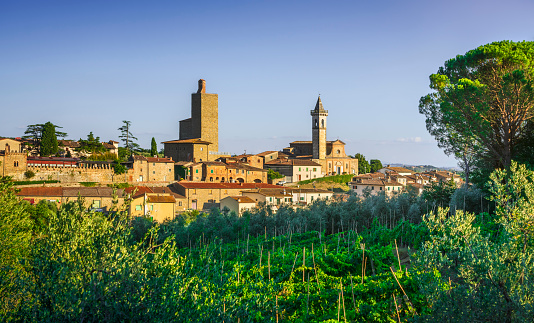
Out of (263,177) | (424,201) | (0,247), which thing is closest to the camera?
(0,247)

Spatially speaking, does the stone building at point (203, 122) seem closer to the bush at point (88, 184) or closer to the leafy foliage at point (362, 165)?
the bush at point (88, 184)

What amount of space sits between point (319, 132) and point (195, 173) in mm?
23840

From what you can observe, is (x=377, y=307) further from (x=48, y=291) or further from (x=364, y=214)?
(x=364, y=214)

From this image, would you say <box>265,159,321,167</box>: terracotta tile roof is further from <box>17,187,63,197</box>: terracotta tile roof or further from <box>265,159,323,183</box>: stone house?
<box>17,187,63,197</box>: terracotta tile roof

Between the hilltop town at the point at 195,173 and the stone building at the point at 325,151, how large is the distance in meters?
0.16

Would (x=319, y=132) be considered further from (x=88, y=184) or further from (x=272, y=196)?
(x=88, y=184)

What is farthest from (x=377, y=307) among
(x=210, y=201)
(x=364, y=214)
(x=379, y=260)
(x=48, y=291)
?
(x=210, y=201)

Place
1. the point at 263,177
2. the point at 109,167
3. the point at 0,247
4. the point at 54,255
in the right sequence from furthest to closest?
the point at 263,177, the point at 109,167, the point at 0,247, the point at 54,255

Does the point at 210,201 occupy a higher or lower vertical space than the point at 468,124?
lower

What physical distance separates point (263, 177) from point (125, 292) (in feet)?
158

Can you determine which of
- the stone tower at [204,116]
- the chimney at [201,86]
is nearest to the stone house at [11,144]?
the stone tower at [204,116]

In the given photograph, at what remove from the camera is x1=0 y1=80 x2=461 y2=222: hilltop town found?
35156 mm

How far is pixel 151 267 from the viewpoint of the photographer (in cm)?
562

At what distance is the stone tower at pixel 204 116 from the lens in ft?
210
